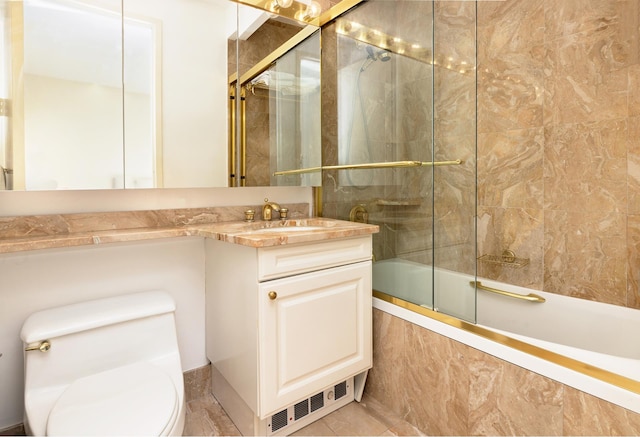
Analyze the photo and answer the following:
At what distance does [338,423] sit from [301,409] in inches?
7.5

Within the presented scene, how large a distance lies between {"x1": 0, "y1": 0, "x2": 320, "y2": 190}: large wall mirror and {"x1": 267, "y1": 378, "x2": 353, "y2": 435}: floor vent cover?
1.08m

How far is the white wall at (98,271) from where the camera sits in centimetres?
134

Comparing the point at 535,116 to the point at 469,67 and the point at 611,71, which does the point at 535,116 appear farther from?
the point at 469,67

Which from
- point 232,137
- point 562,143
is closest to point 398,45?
point 232,137

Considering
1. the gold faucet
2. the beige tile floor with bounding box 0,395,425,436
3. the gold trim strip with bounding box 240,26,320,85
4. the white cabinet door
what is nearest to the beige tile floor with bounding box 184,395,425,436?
the beige tile floor with bounding box 0,395,425,436

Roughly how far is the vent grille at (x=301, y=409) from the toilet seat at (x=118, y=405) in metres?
0.57

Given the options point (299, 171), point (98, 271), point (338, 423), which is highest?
point (299, 171)

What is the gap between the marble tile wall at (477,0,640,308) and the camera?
169 centimetres

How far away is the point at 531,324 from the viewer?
187cm

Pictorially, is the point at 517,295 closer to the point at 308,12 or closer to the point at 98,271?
the point at 308,12

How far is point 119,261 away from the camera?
5.04ft

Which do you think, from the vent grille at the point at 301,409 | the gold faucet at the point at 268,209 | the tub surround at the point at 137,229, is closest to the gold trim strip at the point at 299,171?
the gold faucet at the point at 268,209

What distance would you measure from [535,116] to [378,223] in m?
1.09

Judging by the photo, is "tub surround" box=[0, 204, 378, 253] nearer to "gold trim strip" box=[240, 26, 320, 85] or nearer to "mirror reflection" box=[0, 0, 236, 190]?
"mirror reflection" box=[0, 0, 236, 190]
